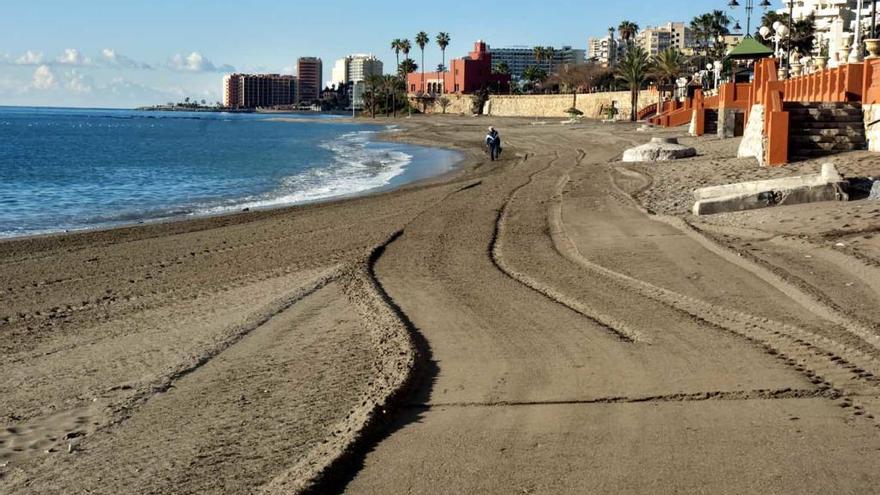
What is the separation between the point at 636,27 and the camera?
120750 millimetres

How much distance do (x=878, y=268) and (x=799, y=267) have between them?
888 millimetres

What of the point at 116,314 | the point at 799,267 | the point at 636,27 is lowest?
the point at 116,314

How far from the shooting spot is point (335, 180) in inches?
1252

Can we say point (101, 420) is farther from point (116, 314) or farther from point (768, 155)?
point (768, 155)

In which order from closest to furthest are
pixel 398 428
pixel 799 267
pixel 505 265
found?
pixel 398 428, pixel 799 267, pixel 505 265

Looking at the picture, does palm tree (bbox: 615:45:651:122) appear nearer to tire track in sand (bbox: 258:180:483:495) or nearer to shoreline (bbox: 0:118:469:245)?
shoreline (bbox: 0:118:469:245)

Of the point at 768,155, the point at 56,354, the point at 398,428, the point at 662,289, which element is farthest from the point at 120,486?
the point at 768,155

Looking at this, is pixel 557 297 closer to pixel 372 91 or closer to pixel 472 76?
pixel 472 76

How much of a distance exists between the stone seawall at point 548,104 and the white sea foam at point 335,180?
4613 cm

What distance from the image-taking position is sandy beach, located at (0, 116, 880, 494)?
4738 millimetres

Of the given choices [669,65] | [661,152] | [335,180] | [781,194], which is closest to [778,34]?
[661,152]

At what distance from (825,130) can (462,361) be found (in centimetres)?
1499

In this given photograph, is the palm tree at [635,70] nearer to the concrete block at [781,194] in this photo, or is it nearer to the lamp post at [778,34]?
the lamp post at [778,34]

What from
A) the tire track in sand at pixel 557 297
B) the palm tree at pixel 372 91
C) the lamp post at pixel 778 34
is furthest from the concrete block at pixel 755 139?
the palm tree at pixel 372 91
